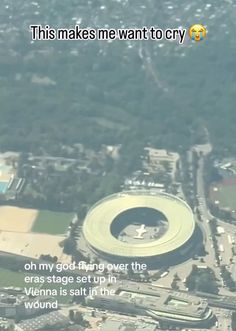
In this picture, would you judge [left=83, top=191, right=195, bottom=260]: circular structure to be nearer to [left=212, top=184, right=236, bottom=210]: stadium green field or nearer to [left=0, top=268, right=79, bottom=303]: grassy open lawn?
[left=212, top=184, right=236, bottom=210]: stadium green field

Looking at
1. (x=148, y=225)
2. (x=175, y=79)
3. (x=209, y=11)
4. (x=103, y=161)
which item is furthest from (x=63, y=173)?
(x=209, y=11)

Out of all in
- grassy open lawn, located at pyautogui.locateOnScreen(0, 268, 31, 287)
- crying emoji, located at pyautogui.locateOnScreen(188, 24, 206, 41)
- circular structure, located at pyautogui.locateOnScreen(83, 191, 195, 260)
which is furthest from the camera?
crying emoji, located at pyautogui.locateOnScreen(188, 24, 206, 41)

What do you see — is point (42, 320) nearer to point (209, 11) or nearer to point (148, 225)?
point (148, 225)

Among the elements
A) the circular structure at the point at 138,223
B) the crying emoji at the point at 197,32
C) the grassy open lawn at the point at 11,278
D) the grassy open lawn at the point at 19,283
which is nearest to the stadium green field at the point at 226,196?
the circular structure at the point at 138,223

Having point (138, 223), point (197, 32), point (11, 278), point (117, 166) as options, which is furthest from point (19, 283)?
point (197, 32)

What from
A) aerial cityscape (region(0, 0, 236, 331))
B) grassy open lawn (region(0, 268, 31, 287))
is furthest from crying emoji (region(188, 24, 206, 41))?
grassy open lawn (region(0, 268, 31, 287))

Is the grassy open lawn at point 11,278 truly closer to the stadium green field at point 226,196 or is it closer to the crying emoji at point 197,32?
the stadium green field at point 226,196
